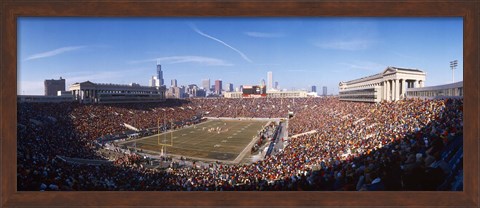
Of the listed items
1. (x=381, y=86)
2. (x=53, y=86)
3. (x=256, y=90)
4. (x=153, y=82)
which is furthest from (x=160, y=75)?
(x=381, y=86)

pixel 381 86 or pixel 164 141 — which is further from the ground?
pixel 381 86

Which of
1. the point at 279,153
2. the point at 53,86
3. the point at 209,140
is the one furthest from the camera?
the point at 209,140

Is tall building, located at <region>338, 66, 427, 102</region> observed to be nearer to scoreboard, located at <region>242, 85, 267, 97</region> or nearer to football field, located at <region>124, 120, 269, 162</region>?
scoreboard, located at <region>242, 85, 267, 97</region>

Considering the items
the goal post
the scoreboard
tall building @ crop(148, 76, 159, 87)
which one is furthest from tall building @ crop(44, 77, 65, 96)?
the scoreboard

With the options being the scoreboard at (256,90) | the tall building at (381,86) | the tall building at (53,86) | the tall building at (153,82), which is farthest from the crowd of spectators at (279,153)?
the tall building at (153,82)

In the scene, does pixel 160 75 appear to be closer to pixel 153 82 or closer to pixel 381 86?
pixel 153 82

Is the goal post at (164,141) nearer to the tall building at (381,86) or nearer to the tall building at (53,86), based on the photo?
the tall building at (53,86)
